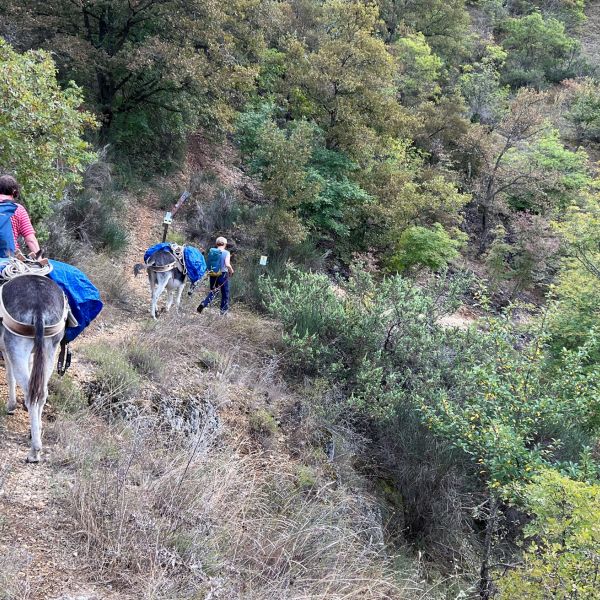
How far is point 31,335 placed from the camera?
420 cm

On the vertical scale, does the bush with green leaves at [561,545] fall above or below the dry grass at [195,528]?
above

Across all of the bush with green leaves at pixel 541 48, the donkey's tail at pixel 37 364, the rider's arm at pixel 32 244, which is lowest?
the donkey's tail at pixel 37 364

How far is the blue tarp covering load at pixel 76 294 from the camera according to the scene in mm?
4801

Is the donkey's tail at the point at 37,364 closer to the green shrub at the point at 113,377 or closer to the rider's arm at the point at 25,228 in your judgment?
the rider's arm at the point at 25,228

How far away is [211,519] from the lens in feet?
13.0

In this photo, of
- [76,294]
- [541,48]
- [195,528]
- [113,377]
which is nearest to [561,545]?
[195,528]

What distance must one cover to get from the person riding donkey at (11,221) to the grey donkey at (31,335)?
0.70 meters

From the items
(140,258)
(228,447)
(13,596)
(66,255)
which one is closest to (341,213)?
(140,258)

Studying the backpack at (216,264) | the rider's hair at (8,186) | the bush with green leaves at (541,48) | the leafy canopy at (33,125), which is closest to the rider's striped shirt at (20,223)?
the rider's hair at (8,186)

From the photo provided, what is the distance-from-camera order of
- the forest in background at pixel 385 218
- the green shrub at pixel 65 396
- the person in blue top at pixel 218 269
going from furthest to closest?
the person in blue top at pixel 218 269 → the forest in background at pixel 385 218 → the green shrub at pixel 65 396

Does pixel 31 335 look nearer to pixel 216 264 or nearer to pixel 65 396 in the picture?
pixel 65 396

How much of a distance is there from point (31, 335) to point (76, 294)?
2.36 feet

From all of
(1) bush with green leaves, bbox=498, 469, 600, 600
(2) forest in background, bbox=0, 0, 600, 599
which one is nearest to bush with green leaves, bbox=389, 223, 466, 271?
(2) forest in background, bbox=0, 0, 600, 599

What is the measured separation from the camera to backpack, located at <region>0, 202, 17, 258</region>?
4785 millimetres
